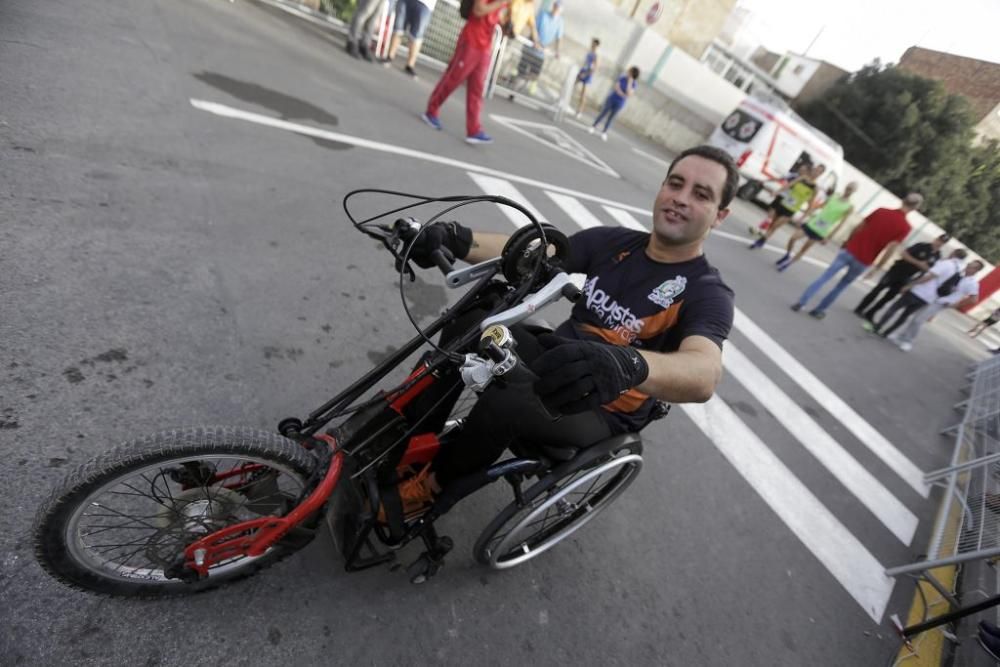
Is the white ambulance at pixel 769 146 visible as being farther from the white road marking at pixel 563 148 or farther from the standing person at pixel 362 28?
the standing person at pixel 362 28

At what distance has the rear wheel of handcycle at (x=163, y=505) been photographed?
1.35 m

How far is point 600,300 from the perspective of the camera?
226cm

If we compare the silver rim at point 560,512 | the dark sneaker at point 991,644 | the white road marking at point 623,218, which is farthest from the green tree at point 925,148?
the silver rim at point 560,512

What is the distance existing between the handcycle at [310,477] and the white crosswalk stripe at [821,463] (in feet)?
7.83

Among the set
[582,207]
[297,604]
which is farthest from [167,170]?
[582,207]

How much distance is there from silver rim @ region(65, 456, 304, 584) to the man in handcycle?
0.53 metres

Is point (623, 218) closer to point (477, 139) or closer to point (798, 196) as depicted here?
point (477, 139)

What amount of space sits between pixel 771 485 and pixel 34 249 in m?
5.18

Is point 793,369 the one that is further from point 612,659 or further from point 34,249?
point 34,249

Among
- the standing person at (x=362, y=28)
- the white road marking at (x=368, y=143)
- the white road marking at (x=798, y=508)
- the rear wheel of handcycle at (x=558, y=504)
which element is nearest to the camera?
the rear wheel of handcycle at (x=558, y=504)

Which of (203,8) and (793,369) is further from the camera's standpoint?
(203,8)

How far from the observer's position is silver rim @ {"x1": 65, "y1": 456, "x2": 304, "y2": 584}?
1.59 meters

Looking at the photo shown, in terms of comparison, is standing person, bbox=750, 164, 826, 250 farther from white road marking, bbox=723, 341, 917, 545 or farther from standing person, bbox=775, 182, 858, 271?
white road marking, bbox=723, 341, 917, 545

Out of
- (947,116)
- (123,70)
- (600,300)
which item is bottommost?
(123,70)
